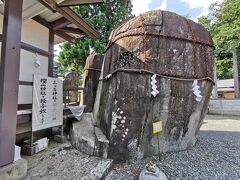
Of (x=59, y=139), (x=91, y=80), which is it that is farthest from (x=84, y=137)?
(x=91, y=80)

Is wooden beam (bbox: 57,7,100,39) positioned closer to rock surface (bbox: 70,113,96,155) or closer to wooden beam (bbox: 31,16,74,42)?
wooden beam (bbox: 31,16,74,42)

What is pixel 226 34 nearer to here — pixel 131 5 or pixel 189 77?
pixel 131 5

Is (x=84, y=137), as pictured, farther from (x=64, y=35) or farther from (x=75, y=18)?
(x=64, y=35)

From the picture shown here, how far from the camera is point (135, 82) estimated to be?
4238 millimetres

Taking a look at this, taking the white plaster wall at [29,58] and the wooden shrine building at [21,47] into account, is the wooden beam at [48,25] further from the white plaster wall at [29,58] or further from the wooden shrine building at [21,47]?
the white plaster wall at [29,58]

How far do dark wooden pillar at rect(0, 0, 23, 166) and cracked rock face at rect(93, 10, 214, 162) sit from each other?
2.09 meters

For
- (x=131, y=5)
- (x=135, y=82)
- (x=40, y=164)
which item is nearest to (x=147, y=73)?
(x=135, y=82)

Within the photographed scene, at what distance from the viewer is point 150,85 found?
4.25 meters

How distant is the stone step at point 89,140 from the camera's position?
13.3 ft

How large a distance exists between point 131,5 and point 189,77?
7946mm

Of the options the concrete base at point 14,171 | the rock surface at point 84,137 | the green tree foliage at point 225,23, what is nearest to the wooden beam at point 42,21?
the rock surface at point 84,137

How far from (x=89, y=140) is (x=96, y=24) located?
7023 mm

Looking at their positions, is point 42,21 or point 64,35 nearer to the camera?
point 42,21

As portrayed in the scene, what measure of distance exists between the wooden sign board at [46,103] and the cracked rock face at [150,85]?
135 centimetres
